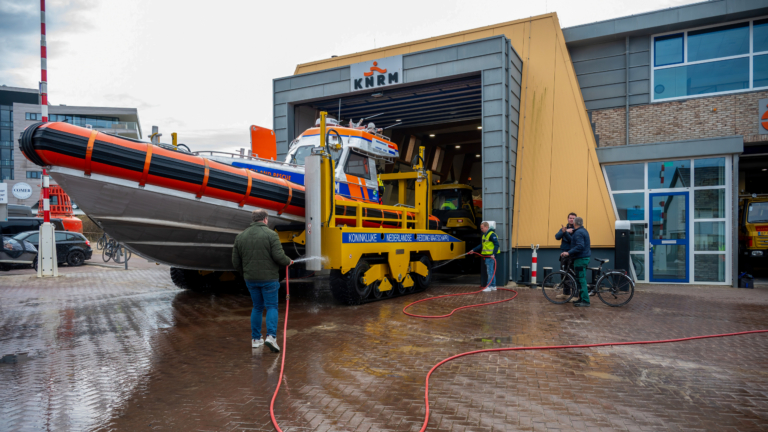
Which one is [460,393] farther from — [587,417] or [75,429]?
[75,429]

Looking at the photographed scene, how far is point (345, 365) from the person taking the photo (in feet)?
16.1

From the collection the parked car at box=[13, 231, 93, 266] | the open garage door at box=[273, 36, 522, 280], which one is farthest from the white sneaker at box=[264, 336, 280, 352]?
the parked car at box=[13, 231, 93, 266]

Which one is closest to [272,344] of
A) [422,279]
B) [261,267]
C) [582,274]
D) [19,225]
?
[261,267]

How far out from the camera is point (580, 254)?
8.52m

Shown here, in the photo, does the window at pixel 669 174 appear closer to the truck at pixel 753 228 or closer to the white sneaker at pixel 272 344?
the truck at pixel 753 228

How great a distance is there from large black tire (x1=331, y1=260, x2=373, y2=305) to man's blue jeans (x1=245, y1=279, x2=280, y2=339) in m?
2.62

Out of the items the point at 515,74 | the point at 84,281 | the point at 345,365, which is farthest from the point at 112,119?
the point at 345,365

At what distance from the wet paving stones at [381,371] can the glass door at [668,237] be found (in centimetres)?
327

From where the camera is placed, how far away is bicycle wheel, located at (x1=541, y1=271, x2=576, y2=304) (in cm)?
881

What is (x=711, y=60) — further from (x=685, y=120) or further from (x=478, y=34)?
(x=478, y=34)

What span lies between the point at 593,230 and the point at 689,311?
3797 mm

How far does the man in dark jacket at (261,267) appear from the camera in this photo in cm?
547

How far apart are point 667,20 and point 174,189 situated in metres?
12.5

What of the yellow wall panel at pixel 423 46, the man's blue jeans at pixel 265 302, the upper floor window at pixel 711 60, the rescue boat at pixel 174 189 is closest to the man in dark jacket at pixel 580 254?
the rescue boat at pixel 174 189
